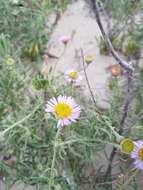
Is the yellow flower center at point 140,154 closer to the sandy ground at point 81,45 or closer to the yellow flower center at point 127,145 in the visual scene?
the yellow flower center at point 127,145

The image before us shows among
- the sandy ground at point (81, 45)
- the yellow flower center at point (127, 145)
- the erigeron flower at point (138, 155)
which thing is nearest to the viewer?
the yellow flower center at point (127, 145)

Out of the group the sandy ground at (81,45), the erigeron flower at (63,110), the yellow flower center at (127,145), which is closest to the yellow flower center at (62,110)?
the erigeron flower at (63,110)

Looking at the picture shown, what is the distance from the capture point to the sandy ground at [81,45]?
2408mm

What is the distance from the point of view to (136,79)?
6.32 feet

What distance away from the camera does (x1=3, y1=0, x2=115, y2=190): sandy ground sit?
241 cm

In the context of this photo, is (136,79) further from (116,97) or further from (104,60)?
(104,60)

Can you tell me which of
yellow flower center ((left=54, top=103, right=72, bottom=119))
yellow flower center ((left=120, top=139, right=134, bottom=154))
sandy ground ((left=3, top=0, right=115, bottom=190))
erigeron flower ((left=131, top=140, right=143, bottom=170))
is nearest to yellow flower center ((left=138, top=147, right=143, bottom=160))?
erigeron flower ((left=131, top=140, right=143, bottom=170))

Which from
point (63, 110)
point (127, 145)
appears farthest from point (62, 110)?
point (127, 145)

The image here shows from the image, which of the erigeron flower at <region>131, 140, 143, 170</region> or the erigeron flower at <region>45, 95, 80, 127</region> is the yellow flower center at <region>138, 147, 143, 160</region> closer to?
the erigeron flower at <region>131, 140, 143, 170</region>

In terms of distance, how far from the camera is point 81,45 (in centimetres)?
263

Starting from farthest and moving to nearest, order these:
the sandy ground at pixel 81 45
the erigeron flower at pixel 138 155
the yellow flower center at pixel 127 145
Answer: the sandy ground at pixel 81 45
the erigeron flower at pixel 138 155
the yellow flower center at pixel 127 145

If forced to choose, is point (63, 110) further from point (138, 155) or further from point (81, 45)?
point (81, 45)

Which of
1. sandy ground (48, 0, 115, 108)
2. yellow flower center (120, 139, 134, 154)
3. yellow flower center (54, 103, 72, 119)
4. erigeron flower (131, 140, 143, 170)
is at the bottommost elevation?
erigeron flower (131, 140, 143, 170)

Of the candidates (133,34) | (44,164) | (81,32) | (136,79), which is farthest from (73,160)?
(81,32)
